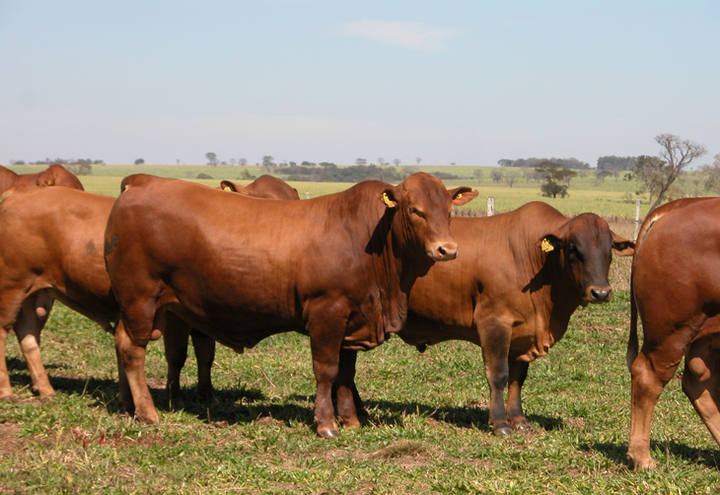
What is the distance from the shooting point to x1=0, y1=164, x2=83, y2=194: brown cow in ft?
31.3

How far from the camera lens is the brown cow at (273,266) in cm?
705

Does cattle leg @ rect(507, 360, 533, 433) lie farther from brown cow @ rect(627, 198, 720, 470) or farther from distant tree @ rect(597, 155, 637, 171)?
distant tree @ rect(597, 155, 637, 171)

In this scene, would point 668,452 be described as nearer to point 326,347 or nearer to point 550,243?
point 550,243

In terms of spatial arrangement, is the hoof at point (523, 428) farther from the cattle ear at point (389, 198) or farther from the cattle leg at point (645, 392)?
the cattle ear at point (389, 198)

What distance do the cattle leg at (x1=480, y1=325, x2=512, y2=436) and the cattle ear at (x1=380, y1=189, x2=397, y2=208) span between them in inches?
62.4

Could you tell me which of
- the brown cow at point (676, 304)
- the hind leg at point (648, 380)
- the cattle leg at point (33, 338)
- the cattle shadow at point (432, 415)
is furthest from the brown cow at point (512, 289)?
the cattle leg at point (33, 338)

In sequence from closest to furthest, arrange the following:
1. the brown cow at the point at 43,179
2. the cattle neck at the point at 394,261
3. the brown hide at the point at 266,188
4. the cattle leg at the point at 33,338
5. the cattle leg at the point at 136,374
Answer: the cattle neck at the point at 394,261
the cattle leg at the point at 136,374
the cattle leg at the point at 33,338
the brown cow at the point at 43,179
the brown hide at the point at 266,188

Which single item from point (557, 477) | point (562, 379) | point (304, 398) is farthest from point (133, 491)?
point (562, 379)

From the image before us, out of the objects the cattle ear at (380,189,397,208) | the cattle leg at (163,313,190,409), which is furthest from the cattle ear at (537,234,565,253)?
the cattle leg at (163,313,190,409)

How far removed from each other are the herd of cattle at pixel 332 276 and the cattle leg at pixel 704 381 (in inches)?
0.5

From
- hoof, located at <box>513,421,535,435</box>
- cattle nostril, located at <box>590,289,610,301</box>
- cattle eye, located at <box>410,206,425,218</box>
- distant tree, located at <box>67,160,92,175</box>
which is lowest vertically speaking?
distant tree, located at <box>67,160,92,175</box>

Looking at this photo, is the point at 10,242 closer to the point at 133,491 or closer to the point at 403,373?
the point at 133,491

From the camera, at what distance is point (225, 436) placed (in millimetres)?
6965

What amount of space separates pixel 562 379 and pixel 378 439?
12.2 ft
